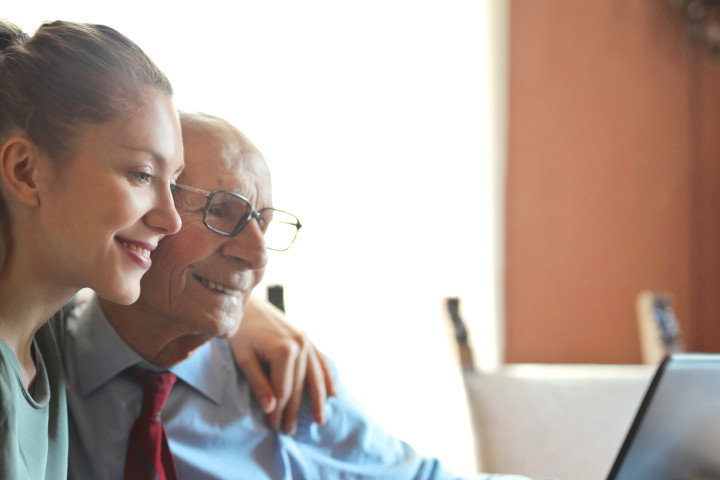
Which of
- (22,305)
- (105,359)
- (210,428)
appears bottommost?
(210,428)

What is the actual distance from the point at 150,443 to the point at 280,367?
27cm

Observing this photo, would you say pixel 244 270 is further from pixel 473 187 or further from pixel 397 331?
pixel 473 187

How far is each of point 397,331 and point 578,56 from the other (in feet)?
5.28

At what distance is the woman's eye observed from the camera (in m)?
0.80

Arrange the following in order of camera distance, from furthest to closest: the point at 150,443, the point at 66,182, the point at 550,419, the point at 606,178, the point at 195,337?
the point at 606,178, the point at 550,419, the point at 195,337, the point at 150,443, the point at 66,182

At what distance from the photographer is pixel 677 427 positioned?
3.58ft

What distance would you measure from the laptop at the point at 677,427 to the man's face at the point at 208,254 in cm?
61

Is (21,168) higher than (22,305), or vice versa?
(21,168)

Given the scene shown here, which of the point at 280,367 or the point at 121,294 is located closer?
the point at 121,294

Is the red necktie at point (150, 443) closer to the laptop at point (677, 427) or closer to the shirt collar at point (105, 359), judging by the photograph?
the shirt collar at point (105, 359)

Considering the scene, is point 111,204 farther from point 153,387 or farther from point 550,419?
point 550,419

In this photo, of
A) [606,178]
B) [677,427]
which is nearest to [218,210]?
[677,427]

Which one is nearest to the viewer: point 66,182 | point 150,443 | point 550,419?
point 66,182

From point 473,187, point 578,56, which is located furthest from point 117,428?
point 578,56
